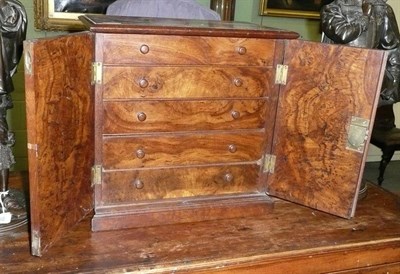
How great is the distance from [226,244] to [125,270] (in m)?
0.33

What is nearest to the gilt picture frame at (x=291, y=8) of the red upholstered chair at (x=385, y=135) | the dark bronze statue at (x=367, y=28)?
the red upholstered chair at (x=385, y=135)

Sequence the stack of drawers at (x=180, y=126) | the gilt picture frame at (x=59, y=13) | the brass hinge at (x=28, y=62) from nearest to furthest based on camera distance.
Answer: the brass hinge at (x=28, y=62), the stack of drawers at (x=180, y=126), the gilt picture frame at (x=59, y=13)

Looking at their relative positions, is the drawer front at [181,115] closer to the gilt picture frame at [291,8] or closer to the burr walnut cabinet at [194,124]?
the burr walnut cabinet at [194,124]

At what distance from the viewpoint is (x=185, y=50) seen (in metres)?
1.42

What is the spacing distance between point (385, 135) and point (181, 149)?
273 cm

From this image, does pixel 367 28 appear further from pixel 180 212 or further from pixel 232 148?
pixel 180 212

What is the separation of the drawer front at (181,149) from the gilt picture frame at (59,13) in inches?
78.8

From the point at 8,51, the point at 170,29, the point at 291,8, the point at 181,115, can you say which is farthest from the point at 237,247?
the point at 291,8

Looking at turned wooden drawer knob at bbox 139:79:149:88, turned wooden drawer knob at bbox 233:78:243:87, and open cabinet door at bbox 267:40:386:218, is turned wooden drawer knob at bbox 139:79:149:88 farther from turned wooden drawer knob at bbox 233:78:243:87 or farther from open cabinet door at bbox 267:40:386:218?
open cabinet door at bbox 267:40:386:218

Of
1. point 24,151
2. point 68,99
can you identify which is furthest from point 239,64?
point 24,151

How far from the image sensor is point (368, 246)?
1.51m

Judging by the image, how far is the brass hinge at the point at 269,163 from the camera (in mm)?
1646

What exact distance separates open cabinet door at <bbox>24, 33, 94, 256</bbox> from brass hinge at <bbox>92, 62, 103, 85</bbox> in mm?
14

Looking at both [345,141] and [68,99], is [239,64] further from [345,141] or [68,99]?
[68,99]
